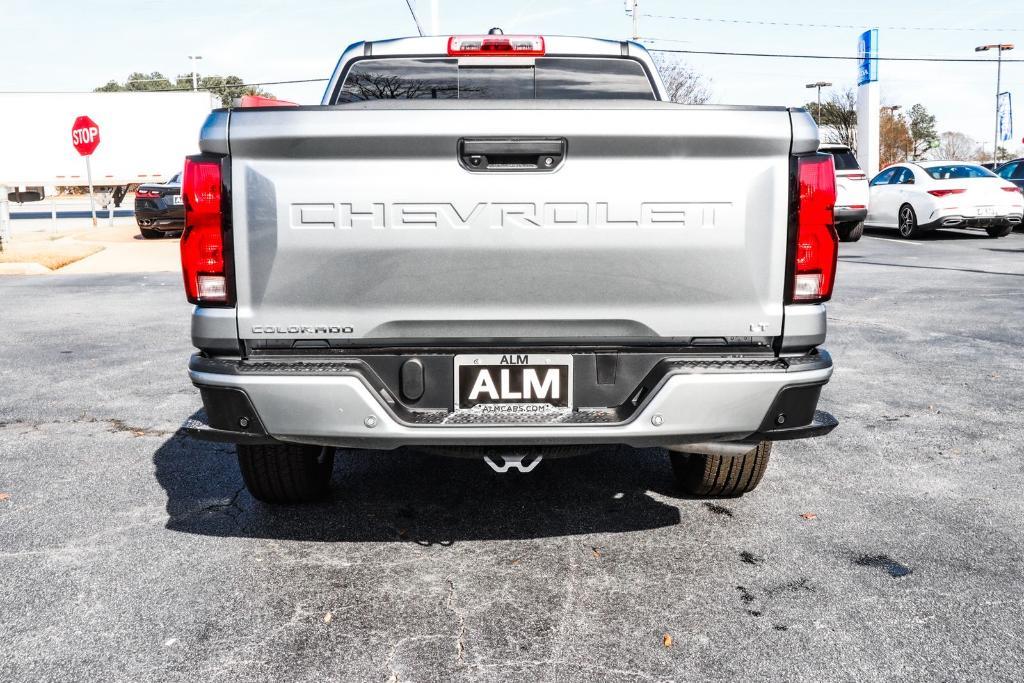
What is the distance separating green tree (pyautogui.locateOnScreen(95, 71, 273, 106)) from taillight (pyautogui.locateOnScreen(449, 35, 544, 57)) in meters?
94.1

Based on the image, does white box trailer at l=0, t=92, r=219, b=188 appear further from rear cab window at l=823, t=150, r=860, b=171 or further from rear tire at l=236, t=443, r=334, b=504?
rear tire at l=236, t=443, r=334, b=504

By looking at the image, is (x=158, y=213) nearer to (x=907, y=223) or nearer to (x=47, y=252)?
(x=47, y=252)

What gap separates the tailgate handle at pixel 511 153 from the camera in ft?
9.80

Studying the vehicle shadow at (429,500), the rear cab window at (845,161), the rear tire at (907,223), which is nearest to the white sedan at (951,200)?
the rear tire at (907,223)

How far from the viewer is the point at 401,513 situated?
4.08 metres

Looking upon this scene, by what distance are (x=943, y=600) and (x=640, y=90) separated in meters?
2.87

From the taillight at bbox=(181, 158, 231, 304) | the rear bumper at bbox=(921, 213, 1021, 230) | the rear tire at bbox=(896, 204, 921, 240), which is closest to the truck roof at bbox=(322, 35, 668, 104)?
the taillight at bbox=(181, 158, 231, 304)

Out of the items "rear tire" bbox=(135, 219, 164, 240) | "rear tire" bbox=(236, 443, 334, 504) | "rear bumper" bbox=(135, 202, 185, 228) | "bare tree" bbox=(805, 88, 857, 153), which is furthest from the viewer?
"bare tree" bbox=(805, 88, 857, 153)

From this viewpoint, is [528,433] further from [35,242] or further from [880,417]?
[35,242]

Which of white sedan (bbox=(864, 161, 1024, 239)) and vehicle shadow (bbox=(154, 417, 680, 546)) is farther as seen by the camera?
white sedan (bbox=(864, 161, 1024, 239))

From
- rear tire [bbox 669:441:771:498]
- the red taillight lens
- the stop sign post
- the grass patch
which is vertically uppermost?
the stop sign post

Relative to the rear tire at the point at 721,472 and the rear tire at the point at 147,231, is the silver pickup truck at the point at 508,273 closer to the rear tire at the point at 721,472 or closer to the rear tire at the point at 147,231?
the rear tire at the point at 721,472

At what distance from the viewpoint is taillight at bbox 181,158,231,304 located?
301cm

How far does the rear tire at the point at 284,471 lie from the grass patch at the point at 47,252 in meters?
13.2
